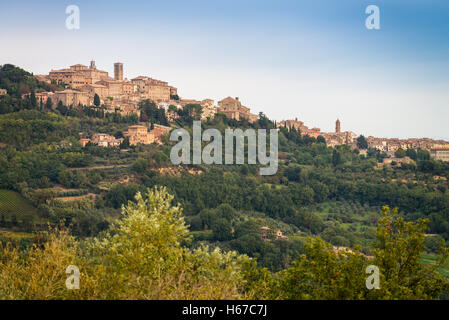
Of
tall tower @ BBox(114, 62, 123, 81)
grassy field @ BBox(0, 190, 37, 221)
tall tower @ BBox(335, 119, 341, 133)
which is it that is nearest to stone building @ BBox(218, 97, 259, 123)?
tall tower @ BBox(114, 62, 123, 81)

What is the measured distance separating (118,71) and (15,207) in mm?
33131

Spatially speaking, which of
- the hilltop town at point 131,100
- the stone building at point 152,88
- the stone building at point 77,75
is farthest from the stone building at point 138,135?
the stone building at point 152,88

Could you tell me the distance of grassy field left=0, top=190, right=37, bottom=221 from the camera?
25753 mm

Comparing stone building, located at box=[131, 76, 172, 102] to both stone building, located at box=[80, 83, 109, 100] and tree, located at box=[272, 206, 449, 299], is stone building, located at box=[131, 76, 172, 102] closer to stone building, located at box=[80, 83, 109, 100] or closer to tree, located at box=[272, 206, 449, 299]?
stone building, located at box=[80, 83, 109, 100]

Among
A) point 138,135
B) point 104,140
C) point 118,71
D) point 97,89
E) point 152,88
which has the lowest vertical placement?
point 104,140

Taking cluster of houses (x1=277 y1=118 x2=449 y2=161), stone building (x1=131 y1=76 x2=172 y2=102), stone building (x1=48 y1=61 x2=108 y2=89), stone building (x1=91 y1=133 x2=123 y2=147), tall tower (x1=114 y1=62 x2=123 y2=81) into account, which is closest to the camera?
stone building (x1=91 y1=133 x2=123 y2=147)

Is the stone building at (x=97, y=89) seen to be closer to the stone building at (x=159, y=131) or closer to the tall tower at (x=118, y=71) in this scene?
the stone building at (x=159, y=131)

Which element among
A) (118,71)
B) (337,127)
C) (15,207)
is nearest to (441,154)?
(337,127)

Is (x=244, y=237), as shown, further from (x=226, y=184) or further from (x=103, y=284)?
(x=103, y=284)

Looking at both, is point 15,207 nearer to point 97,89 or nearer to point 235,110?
point 97,89

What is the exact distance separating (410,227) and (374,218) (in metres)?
26.2

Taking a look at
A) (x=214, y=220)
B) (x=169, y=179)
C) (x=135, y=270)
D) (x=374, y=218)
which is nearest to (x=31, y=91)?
(x=169, y=179)

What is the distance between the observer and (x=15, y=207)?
88.6 ft

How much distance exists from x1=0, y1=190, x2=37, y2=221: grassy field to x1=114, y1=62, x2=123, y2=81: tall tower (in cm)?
3077
